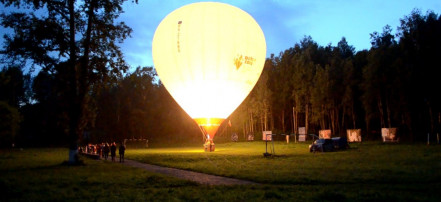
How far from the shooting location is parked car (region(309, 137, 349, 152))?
39.3 meters

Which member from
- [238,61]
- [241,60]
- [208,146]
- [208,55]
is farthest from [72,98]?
[208,146]

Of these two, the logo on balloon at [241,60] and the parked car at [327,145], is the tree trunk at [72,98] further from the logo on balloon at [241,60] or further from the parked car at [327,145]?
the parked car at [327,145]

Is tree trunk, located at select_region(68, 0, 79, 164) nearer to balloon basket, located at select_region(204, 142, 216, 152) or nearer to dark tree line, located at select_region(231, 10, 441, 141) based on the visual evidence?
balloon basket, located at select_region(204, 142, 216, 152)

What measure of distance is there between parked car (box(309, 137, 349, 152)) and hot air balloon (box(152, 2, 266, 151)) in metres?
8.64

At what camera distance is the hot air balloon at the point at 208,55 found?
118ft

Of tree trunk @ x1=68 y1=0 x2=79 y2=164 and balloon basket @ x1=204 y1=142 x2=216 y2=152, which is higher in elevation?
tree trunk @ x1=68 y1=0 x2=79 y2=164

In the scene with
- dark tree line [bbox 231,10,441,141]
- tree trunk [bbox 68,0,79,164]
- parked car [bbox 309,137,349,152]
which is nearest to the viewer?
tree trunk [bbox 68,0,79,164]

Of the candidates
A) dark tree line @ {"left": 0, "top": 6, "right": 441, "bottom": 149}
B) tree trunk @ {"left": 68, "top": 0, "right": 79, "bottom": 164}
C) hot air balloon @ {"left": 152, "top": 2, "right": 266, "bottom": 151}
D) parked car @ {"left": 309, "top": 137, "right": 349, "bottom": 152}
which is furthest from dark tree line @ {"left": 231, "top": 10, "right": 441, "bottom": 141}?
tree trunk @ {"left": 68, "top": 0, "right": 79, "bottom": 164}

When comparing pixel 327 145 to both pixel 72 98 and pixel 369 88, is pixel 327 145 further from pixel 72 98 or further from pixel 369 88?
pixel 369 88

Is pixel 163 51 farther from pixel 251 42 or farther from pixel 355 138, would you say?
pixel 355 138

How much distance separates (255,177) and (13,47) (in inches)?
815

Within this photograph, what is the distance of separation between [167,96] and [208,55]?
71.9 m

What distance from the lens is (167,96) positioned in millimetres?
106625

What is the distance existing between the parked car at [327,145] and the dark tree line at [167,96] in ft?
60.6
